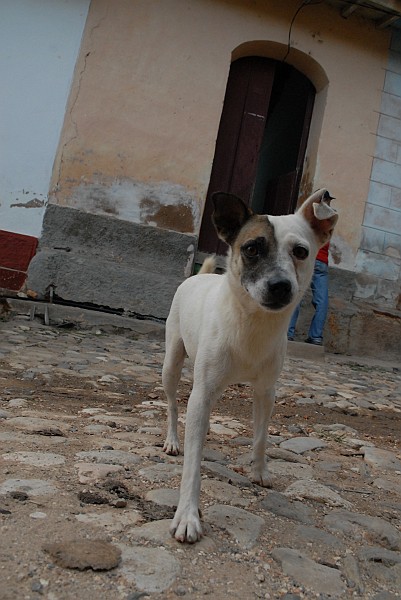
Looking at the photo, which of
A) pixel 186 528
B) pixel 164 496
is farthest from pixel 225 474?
pixel 186 528

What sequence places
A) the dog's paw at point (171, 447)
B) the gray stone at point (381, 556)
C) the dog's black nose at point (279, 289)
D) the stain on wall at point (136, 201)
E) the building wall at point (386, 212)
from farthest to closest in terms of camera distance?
the building wall at point (386, 212) < the stain on wall at point (136, 201) < the dog's paw at point (171, 447) < the dog's black nose at point (279, 289) < the gray stone at point (381, 556)

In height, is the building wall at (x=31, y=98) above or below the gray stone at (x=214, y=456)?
above

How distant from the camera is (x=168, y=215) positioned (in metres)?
7.42

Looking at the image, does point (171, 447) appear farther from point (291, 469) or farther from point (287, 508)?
point (287, 508)

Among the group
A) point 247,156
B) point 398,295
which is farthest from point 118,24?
point 398,295

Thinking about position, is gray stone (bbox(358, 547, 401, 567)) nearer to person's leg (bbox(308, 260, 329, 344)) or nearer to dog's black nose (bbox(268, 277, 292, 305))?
dog's black nose (bbox(268, 277, 292, 305))

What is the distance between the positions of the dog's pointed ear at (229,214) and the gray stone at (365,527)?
1256 millimetres

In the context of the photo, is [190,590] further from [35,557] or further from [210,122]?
[210,122]

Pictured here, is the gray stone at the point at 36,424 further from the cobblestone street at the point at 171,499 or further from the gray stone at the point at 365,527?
the gray stone at the point at 365,527

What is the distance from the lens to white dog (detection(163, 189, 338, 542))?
6.93 feet

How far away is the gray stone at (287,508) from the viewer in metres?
2.10

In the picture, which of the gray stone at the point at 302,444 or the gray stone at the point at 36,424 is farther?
the gray stone at the point at 302,444

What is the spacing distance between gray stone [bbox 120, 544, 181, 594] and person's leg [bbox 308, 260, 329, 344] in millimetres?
5632

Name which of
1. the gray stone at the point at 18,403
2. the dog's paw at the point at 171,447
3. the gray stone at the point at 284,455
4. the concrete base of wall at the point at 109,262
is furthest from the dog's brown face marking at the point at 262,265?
the concrete base of wall at the point at 109,262
